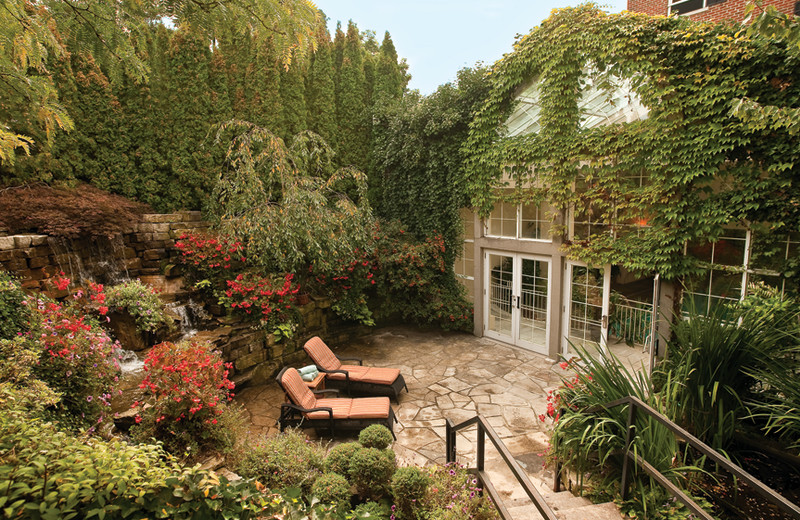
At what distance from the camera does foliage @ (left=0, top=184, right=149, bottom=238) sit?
570 centimetres

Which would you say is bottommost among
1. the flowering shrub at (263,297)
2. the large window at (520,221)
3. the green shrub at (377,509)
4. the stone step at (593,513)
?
the green shrub at (377,509)

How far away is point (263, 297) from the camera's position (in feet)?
21.4

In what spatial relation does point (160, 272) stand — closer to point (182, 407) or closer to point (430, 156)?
point (182, 407)

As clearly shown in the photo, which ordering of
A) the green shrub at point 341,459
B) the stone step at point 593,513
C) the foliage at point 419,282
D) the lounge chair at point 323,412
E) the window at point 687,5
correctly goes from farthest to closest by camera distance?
the foliage at point 419,282 → the window at point 687,5 → the lounge chair at point 323,412 → the green shrub at point 341,459 → the stone step at point 593,513

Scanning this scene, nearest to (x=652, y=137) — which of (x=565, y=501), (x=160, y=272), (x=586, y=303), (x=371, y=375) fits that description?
(x=586, y=303)

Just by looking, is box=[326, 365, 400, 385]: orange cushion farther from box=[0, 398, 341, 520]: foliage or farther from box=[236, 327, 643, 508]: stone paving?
box=[0, 398, 341, 520]: foliage

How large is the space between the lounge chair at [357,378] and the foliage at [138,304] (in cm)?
212

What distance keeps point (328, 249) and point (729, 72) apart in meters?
6.40

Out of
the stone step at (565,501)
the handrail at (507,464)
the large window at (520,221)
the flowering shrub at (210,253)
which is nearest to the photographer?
the handrail at (507,464)

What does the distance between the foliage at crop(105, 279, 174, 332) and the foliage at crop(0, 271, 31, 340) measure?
4.52 ft

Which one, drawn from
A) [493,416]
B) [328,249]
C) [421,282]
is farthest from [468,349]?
[328,249]

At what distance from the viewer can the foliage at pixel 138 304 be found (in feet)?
17.4

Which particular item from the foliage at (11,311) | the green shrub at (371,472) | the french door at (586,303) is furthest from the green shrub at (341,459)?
the french door at (586,303)

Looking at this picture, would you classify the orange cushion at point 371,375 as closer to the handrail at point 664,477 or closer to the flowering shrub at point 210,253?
the flowering shrub at point 210,253
